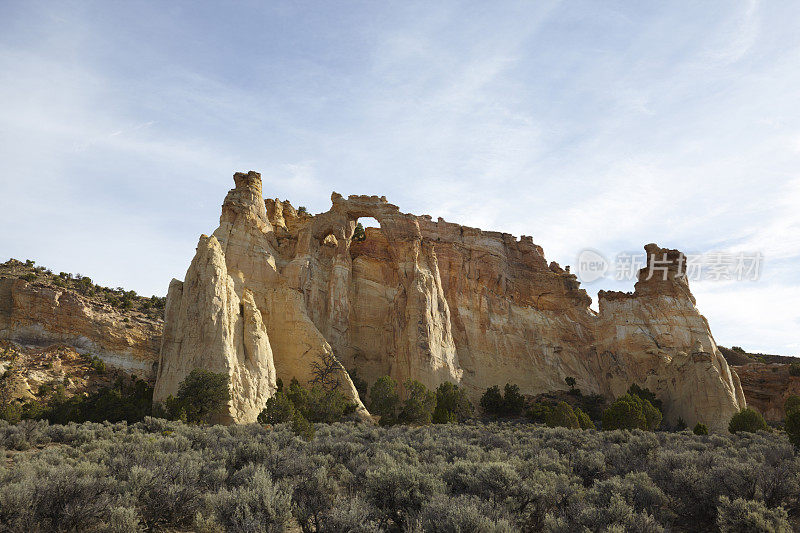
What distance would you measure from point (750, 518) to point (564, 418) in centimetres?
2594

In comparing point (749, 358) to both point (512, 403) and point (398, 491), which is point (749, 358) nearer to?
A: point (512, 403)

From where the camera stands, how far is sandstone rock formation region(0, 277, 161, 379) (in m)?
43.8

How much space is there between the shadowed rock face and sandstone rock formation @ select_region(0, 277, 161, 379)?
13223mm

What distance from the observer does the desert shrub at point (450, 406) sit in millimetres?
37125

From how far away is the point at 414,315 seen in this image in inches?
1933

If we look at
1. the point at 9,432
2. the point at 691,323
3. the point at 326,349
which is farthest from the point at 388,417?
the point at 691,323

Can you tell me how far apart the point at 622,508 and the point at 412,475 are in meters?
4.84

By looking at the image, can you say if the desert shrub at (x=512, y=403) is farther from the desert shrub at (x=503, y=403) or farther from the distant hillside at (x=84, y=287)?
the distant hillside at (x=84, y=287)

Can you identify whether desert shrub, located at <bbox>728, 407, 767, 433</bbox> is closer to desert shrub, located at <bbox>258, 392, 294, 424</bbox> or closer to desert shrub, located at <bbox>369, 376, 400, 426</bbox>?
desert shrub, located at <bbox>369, 376, 400, 426</bbox>

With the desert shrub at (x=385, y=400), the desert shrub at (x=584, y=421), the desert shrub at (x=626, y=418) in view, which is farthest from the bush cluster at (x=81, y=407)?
the desert shrub at (x=626, y=418)

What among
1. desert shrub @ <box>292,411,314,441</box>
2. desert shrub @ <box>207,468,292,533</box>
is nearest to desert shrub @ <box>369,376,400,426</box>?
desert shrub @ <box>292,411,314,441</box>

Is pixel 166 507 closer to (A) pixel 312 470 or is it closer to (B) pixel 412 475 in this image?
(A) pixel 312 470

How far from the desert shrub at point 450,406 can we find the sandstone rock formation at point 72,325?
27.7m

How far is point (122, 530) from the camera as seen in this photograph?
916cm
